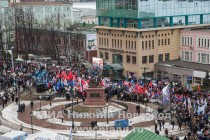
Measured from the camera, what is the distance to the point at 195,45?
69.8 metres

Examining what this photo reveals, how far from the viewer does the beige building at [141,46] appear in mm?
70000

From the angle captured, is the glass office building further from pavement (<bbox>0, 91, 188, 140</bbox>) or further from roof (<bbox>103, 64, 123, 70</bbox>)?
pavement (<bbox>0, 91, 188, 140</bbox>)

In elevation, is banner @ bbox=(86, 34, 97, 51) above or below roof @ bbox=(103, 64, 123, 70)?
above

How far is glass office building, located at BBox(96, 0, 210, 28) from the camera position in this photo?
227 feet

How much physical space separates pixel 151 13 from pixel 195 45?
763cm

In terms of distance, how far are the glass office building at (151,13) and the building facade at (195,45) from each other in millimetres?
2908

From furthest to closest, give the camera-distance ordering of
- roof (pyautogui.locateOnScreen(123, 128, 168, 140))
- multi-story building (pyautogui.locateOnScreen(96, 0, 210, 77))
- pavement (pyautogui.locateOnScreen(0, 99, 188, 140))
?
1. multi-story building (pyautogui.locateOnScreen(96, 0, 210, 77))
2. pavement (pyautogui.locateOnScreen(0, 99, 188, 140))
3. roof (pyautogui.locateOnScreen(123, 128, 168, 140))

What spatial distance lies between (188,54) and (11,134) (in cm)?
4209

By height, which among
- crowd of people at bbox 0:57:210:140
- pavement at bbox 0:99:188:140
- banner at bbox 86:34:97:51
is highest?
banner at bbox 86:34:97:51

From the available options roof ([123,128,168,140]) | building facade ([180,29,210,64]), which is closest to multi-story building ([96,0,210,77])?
building facade ([180,29,210,64])

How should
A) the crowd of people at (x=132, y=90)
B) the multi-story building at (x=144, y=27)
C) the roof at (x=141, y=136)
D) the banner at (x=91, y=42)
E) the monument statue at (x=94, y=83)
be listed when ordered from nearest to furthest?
the roof at (x=141, y=136) < the crowd of people at (x=132, y=90) < the monument statue at (x=94, y=83) < the multi-story building at (x=144, y=27) < the banner at (x=91, y=42)

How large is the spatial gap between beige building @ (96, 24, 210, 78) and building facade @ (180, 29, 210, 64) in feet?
3.78

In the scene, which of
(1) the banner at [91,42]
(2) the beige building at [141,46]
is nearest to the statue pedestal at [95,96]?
(2) the beige building at [141,46]

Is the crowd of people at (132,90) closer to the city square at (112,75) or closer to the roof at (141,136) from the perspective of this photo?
the city square at (112,75)
